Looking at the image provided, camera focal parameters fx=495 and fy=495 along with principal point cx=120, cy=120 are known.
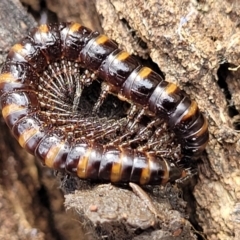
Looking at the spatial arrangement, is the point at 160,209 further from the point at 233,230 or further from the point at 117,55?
the point at 117,55

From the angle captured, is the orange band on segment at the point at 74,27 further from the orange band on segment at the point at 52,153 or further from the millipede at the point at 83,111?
the orange band on segment at the point at 52,153

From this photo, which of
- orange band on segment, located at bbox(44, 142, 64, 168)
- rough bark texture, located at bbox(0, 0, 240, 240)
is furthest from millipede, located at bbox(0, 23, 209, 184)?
rough bark texture, located at bbox(0, 0, 240, 240)

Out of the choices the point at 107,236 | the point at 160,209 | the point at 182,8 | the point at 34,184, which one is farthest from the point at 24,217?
Answer: the point at 182,8

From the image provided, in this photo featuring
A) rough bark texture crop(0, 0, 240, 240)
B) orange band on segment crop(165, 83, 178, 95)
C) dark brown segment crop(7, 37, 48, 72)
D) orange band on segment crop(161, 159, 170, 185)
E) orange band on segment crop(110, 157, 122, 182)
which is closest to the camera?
rough bark texture crop(0, 0, 240, 240)

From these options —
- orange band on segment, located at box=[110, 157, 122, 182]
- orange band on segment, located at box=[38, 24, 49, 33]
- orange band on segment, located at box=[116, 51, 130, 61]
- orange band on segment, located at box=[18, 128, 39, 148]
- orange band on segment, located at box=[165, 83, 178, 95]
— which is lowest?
orange band on segment, located at box=[18, 128, 39, 148]

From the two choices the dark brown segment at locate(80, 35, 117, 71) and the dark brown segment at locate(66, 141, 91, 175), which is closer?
the dark brown segment at locate(66, 141, 91, 175)

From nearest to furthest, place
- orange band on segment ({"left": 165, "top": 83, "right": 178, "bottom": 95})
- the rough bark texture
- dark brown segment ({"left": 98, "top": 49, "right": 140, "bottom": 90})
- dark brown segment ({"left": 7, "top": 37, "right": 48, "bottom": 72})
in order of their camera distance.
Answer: the rough bark texture → orange band on segment ({"left": 165, "top": 83, "right": 178, "bottom": 95}) → dark brown segment ({"left": 98, "top": 49, "right": 140, "bottom": 90}) → dark brown segment ({"left": 7, "top": 37, "right": 48, "bottom": 72})

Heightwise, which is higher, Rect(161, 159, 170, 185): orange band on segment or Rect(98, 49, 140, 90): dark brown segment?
Rect(98, 49, 140, 90): dark brown segment

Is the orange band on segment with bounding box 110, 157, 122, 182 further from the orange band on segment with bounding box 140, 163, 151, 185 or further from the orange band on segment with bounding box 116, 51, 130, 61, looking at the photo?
the orange band on segment with bounding box 116, 51, 130, 61
